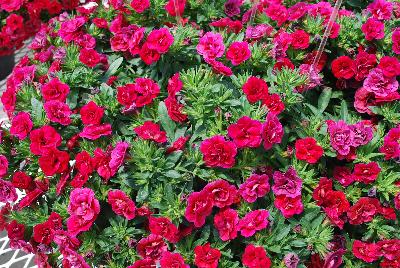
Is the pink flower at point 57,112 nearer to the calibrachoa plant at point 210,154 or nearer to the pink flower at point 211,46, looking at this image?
the calibrachoa plant at point 210,154

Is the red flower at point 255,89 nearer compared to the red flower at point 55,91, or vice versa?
the red flower at point 255,89

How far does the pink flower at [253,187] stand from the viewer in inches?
63.6

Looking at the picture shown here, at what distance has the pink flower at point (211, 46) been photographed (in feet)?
6.05

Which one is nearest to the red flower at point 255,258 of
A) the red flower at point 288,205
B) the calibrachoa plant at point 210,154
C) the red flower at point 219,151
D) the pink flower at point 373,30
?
the calibrachoa plant at point 210,154

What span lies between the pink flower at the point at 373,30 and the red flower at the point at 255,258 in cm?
92

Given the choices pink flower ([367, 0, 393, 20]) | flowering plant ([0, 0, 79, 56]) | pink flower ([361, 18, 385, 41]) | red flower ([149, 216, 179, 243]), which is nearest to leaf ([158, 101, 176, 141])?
red flower ([149, 216, 179, 243])

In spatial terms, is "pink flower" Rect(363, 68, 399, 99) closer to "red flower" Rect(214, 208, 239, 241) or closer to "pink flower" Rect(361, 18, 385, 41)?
"pink flower" Rect(361, 18, 385, 41)

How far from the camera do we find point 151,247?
1661 millimetres

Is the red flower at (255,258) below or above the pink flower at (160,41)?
below

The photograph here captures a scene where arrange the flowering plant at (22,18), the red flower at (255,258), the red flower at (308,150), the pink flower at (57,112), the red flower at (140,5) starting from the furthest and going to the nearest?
the flowering plant at (22,18) → the red flower at (140,5) → the pink flower at (57,112) → the red flower at (308,150) → the red flower at (255,258)

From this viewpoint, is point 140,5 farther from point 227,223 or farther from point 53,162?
point 227,223

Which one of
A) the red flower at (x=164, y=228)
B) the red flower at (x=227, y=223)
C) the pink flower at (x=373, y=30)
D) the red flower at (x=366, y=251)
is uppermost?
the pink flower at (x=373, y=30)

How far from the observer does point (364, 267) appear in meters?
1.76

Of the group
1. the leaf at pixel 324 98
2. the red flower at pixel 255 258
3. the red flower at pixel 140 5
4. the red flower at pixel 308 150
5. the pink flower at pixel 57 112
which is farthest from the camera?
the red flower at pixel 140 5
